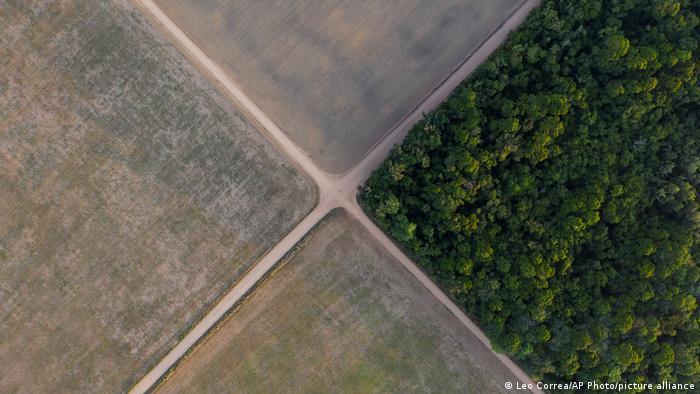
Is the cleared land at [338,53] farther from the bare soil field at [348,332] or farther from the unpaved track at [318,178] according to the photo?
the bare soil field at [348,332]

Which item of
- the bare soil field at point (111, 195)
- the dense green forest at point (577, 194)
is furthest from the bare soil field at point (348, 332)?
the dense green forest at point (577, 194)

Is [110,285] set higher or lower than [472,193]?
higher

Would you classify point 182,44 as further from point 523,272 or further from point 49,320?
point 523,272

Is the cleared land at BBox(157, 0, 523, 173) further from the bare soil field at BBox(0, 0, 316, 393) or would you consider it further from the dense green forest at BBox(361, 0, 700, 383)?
the dense green forest at BBox(361, 0, 700, 383)

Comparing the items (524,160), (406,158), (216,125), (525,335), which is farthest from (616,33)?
(216,125)

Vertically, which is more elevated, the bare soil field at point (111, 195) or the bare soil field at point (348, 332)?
the bare soil field at point (111, 195)

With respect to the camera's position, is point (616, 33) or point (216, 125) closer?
point (616, 33)

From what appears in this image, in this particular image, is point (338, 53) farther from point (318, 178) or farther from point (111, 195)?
point (111, 195)
